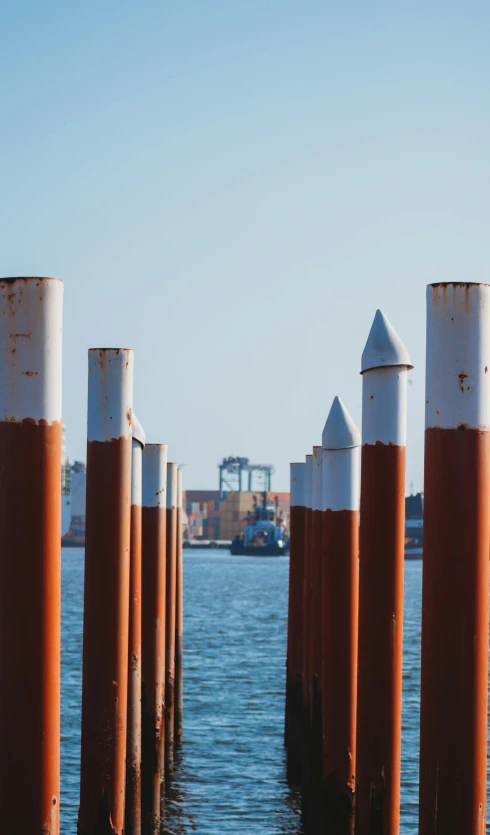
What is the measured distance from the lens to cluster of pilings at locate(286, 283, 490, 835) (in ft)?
17.5

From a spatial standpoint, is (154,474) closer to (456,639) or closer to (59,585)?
(59,585)

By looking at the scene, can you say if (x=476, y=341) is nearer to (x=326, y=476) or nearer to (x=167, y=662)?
(x=326, y=476)

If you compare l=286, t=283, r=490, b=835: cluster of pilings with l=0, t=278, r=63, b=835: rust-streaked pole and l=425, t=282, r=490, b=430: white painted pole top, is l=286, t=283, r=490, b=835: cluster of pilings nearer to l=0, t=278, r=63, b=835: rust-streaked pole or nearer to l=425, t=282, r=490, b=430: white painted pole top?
l=425, t=282, r=490, b=430: white painted pole top

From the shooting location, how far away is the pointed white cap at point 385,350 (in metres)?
7.15

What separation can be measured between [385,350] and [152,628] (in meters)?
6.79

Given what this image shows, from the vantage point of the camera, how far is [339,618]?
8898 mm

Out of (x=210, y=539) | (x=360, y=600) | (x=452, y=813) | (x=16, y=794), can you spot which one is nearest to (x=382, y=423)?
(x=360, y=600)

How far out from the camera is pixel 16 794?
5082 millimetres


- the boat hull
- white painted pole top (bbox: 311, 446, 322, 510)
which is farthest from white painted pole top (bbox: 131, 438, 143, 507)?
the boat hull

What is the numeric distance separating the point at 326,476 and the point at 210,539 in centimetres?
18118

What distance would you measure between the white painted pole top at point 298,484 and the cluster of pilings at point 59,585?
4024 mm

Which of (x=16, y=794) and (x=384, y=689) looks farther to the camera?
(x=384, y=689)

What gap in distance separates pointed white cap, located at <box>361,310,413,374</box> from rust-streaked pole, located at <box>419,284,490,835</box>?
1.68 metres

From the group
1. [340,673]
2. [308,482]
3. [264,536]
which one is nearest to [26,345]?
[340,673]
